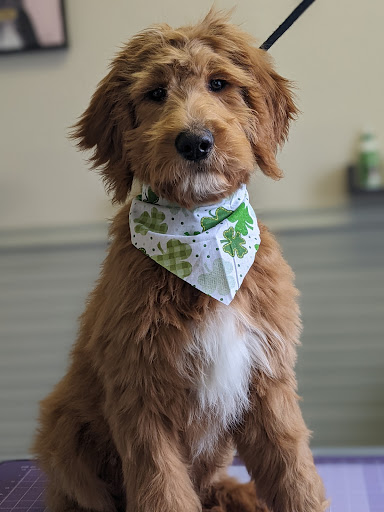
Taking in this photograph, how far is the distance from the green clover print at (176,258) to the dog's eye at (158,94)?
0.26 metres

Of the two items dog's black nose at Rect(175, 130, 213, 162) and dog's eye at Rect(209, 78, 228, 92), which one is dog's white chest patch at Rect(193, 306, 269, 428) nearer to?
dog's black nose at Rect(175, 130, 213, 162)

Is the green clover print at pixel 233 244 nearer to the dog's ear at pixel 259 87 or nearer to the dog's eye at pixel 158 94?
the dog's ear at pixel 259 87

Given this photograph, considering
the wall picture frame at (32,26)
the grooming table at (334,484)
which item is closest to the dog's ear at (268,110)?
the grooming table at (334,484)

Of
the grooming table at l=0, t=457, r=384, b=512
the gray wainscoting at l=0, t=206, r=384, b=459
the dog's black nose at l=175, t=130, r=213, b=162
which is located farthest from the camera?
the gray wainscoting at l=0, t=206, r=384, b=459

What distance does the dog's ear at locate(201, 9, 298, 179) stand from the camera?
3.93 ft

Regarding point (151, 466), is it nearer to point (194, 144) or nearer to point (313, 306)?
point (194, 144)

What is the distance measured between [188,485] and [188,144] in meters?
0.62

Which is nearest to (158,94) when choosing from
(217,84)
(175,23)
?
(217,84)

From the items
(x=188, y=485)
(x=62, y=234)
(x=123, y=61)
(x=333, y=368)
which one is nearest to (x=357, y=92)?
(x=333, y=368)

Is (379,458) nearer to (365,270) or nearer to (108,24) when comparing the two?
(365,270)

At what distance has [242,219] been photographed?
121cm

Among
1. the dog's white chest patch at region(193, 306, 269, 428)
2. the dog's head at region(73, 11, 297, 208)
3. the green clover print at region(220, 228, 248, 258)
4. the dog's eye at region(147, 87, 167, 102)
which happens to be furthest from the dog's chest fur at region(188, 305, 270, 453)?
the dog's eye at region(147, 87, 167, 102)

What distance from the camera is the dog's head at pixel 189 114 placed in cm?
107

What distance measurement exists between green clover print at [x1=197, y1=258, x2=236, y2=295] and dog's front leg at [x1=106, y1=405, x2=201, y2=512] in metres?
0.25
